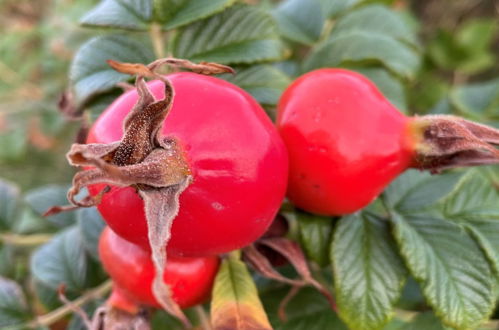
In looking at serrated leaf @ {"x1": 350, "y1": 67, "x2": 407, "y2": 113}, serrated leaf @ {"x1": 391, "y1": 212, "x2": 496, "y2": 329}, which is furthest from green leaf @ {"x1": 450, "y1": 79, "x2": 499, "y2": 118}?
serrated leaf @ {"x1": 391, "y1": 212, "x2": 496, "y2": 329}

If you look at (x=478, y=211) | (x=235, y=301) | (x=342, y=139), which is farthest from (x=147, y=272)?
(x=478, y=211)

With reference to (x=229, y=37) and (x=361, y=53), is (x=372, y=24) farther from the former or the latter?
(x=229, y=37)

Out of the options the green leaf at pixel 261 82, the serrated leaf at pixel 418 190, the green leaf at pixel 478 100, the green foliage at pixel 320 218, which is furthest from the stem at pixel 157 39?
the green leaf at pixel 478 100

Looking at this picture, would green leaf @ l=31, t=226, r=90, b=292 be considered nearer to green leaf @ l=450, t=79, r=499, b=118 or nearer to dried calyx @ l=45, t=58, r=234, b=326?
dried calyx @ l=45, t=58, r=234, b=326

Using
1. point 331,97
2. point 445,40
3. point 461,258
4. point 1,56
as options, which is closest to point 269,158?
point 331,97

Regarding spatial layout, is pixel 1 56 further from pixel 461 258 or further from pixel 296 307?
pixel 461 258

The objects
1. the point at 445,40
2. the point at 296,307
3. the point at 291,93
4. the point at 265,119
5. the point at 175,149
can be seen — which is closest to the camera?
the point at 175,149
